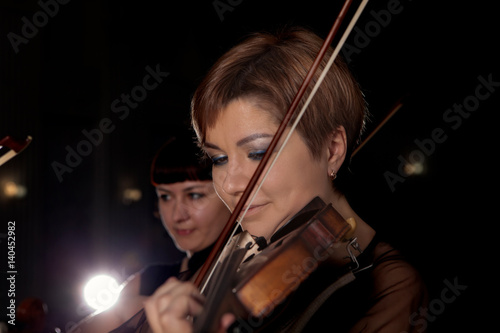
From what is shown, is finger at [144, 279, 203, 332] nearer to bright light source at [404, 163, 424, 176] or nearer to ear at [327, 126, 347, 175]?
ear at [327, 126, 347, 175]

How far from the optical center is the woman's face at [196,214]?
2127 millimetres

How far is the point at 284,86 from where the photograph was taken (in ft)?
3.82

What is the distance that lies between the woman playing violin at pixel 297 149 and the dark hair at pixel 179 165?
86 cm

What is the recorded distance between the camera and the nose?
2159mm

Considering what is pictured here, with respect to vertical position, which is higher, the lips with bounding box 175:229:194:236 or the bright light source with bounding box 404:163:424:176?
the lips with bounding box 175:229:194:236

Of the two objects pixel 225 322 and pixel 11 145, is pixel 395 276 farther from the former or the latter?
pixel 11 145

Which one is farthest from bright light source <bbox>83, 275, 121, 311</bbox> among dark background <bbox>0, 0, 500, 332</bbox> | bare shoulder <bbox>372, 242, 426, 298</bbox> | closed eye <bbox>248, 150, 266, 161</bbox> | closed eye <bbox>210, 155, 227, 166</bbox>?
bare shoulder <bbox>372, 242, 426, 298</bbox>

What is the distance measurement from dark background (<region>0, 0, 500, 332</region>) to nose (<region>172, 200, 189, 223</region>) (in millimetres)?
693

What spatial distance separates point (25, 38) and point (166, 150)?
2.25m

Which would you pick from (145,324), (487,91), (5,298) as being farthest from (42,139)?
(487,91)

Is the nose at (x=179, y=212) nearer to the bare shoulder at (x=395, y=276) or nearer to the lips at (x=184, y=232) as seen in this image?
the lips at (x=184, y=232)

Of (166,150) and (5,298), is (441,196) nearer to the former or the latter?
(166,150)

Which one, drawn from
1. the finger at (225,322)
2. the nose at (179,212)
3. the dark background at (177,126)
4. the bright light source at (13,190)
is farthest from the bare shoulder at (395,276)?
the bright light source at (13,190)

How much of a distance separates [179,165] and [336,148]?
1.09 meters
